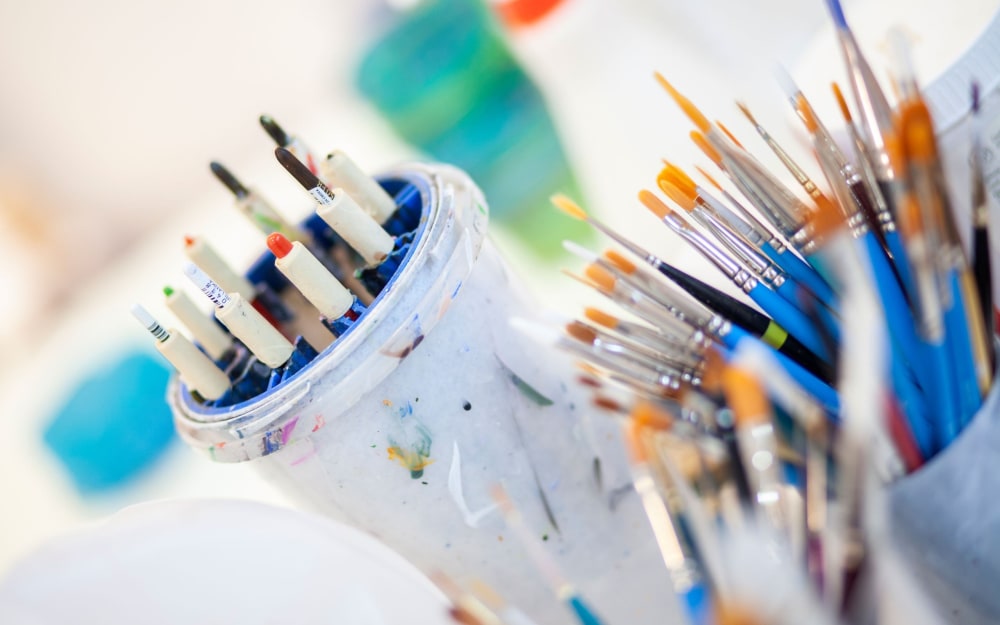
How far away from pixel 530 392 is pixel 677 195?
0.09 meters

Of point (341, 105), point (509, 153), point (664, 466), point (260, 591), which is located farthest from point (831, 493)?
point (341, 105)

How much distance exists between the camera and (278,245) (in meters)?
0.26

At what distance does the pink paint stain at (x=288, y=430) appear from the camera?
26 cm

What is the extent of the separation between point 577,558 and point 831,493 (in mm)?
119

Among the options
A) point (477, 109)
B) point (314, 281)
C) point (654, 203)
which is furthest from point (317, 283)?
point (477, 109)

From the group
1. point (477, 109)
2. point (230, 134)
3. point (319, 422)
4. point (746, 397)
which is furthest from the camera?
point (230, 134)

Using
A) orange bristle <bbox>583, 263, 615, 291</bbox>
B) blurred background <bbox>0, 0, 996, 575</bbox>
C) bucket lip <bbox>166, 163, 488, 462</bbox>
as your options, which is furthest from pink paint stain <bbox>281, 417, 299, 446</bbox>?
blurred background <bbox>0, 0, 996, 575</bbox>

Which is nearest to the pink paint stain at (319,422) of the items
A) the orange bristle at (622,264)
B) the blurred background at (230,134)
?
the orange bristle at (622,264)

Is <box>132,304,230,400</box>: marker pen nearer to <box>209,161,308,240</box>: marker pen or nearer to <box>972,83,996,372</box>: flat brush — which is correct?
<box>209,161,308,240</box>: marker pen

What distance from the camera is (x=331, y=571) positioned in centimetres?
23

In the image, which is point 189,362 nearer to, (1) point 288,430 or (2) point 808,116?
(1) point 288,430

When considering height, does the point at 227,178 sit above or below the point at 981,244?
→ above

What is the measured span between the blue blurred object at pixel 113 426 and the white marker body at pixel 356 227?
0.97 feet

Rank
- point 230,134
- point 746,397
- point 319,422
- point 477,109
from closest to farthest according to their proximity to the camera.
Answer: point 746,397
point 319,422
point 477,109
point 230,134
